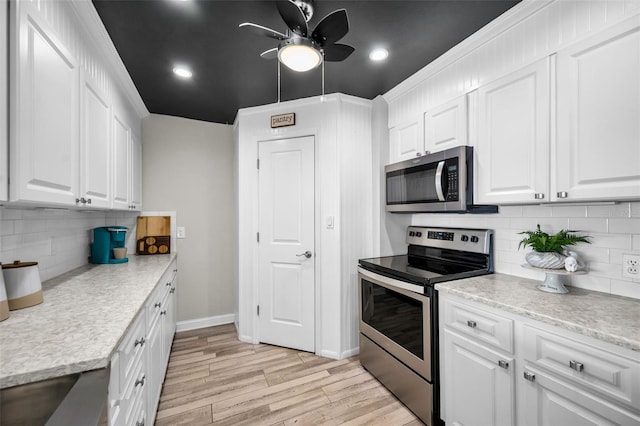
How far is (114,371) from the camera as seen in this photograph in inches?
38.9

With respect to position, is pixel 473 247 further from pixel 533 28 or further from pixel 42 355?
pixel 42 355

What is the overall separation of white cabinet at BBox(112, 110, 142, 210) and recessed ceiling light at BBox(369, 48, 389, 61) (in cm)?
193

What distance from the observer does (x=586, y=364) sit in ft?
3.56

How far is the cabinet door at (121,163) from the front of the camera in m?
2.07

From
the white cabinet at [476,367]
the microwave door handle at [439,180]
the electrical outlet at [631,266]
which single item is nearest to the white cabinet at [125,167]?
the microwave door handle at [439,180]

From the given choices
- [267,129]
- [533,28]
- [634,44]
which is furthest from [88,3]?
[634,44]

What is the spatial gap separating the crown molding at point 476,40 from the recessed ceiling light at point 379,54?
389 millimetres

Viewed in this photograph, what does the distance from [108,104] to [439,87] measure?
7.85ft

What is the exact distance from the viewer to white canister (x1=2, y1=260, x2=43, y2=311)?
1188mm

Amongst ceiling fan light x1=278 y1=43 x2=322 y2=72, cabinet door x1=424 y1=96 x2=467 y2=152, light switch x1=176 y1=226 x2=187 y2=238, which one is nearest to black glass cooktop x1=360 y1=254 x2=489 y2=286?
cabinet door x1=424 y1=96 x2=467 y2=152

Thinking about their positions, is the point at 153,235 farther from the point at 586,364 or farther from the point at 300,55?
the point at 586,364

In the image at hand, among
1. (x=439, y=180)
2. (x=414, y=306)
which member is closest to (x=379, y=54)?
Result: (x=439, y=180)

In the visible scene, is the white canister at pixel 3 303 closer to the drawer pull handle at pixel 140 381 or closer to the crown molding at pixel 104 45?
the drawer pull handle at pixel 140 381

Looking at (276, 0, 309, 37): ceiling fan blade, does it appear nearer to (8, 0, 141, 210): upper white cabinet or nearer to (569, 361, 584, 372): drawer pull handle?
(8, 0, 141, 210): upper white cabinet
